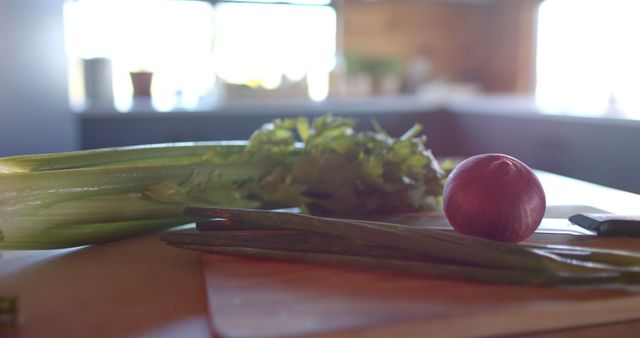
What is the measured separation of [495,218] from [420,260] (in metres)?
0.11

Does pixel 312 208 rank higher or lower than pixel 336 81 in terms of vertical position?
lower

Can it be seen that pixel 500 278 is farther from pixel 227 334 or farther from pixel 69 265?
pixel 69 265

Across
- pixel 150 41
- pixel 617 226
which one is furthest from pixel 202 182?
pixel 150 41

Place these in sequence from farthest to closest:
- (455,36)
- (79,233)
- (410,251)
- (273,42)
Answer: (455,36), (273,42), (79,233), (410,251)

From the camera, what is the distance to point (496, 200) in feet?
2.14

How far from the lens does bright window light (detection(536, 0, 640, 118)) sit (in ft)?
10.7

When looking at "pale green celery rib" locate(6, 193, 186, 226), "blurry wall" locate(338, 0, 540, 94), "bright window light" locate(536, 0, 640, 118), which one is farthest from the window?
"pale green celery rib" locate(6, 193, 186, 226)

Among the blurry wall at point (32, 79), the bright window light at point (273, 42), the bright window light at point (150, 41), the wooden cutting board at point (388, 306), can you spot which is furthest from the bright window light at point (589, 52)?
the wooden cutting board at point (388, 306)

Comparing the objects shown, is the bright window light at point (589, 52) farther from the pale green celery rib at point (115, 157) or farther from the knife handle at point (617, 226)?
the pale green celery rib at point (115, 157)

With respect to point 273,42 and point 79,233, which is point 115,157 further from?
point 273,42

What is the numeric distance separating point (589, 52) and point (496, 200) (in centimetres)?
344

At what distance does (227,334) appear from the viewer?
0.47 meters

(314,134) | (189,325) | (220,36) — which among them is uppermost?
(220,36)

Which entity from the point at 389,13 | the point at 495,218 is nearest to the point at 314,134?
the point at 495,218
